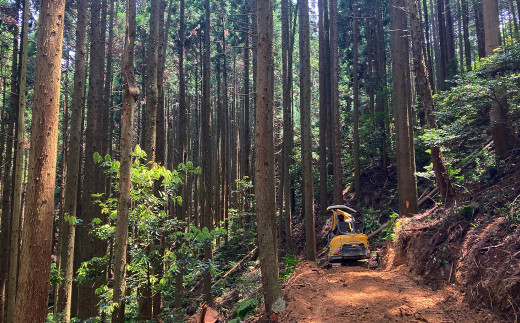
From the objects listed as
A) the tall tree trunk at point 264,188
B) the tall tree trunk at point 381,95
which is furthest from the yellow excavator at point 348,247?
the tall tree trunk at point 381,95

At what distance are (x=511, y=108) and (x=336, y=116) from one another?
9569 mm

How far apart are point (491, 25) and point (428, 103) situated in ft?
11.1

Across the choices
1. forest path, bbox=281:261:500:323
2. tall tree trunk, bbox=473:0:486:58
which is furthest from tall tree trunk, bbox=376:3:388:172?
forest path, bbox=281:261:500:323

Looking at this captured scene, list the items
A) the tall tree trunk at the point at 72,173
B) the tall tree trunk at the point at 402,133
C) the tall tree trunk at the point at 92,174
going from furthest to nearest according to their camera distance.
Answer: the tall tree trunk at the point at 402,133 → the tall tree trunk at the point at 92,174 → the tall tree trunk at the point at 72,173

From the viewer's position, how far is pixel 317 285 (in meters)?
8.48

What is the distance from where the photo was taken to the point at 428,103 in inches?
437

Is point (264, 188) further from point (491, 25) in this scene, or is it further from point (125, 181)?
point (491, 25)

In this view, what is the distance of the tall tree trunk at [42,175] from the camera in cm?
486

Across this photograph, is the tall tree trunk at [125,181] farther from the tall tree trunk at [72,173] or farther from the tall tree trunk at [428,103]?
the tall tree trunk at [428,103]

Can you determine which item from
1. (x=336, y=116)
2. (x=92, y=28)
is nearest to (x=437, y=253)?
(x=336, y=116)

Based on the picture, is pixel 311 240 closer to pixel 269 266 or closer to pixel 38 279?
pixel 269 266

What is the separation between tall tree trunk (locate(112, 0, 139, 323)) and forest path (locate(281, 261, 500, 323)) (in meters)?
3.25

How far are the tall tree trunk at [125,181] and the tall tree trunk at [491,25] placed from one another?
431 inches

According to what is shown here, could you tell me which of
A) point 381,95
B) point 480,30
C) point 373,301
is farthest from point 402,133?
point 480,30
